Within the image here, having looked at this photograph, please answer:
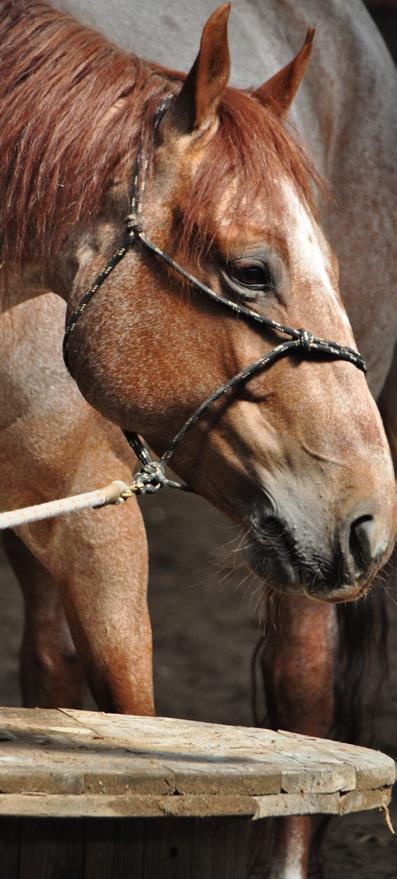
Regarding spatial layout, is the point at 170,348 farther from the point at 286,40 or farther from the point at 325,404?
the point at 286,40

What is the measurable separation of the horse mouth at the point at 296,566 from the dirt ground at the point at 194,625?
257 cm

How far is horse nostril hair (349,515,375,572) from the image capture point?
1.82m

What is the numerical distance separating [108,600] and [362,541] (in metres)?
0.74

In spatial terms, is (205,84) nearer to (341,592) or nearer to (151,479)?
(151,479)

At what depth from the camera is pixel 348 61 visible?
3607 mm

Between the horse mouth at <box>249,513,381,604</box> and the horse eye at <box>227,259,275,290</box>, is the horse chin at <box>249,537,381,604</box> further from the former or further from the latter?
the horse eye at <box>227,259,275,290</box>

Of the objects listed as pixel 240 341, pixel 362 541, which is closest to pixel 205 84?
pixel 240 341

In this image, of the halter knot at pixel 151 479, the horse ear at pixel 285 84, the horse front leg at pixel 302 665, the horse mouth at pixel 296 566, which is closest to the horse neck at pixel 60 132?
the horse ear at pixel 285 84

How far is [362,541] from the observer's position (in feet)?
5.98

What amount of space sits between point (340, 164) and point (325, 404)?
1.77 metres

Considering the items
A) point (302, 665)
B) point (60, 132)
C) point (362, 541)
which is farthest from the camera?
point (302, 665)

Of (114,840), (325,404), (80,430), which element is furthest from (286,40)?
(114,840)

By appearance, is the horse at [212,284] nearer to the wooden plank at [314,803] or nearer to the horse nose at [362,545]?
the horse nose at [362,545]

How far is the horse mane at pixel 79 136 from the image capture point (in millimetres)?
1932
